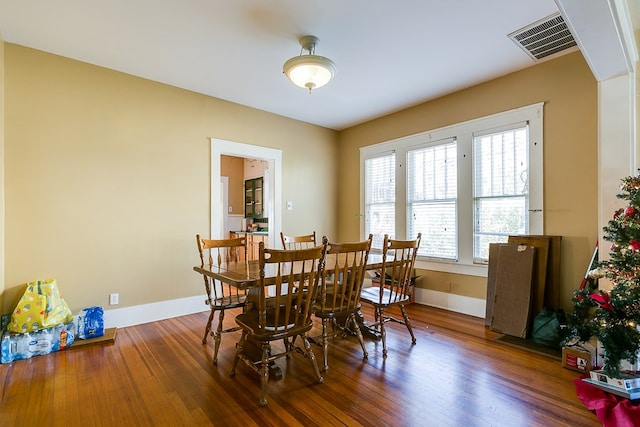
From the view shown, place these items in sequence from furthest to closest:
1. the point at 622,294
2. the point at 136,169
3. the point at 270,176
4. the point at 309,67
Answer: the point at 270,176 → the point at 136,169 → the point at 309,67 → the point at 622,294

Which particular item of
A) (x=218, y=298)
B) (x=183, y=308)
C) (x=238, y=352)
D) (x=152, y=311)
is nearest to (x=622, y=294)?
(x=238, y=352)

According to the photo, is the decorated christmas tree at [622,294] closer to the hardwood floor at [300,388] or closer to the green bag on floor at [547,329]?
the hardwood floor at [300,388]

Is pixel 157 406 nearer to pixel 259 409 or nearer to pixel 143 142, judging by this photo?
pixel 259 409

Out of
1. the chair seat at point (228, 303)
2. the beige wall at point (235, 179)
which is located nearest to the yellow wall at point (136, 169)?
the chair seat at point (228, 303)

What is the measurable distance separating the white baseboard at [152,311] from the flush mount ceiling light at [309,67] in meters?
2.83

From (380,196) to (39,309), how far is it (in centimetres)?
417

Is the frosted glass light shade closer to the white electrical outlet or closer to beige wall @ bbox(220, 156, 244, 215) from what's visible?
the white electrical outlet

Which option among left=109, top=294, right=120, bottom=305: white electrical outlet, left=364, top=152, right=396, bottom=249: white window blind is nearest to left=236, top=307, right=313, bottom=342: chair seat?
left=109, top=294, right=120, bottom=305: white electrical outlet

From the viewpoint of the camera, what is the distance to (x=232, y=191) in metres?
7.55

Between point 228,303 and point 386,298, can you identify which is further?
point 386,298

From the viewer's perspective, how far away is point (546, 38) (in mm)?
2771

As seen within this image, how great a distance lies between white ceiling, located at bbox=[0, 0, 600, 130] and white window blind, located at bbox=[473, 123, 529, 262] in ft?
2.43

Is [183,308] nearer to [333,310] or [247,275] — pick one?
[247,275]

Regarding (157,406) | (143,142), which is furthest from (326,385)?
(143,142)
